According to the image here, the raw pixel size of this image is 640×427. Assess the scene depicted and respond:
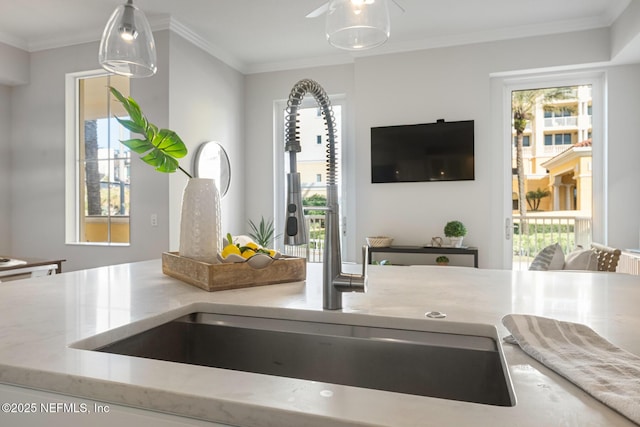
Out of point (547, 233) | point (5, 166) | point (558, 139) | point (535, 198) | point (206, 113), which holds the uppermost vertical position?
point (206, 113)

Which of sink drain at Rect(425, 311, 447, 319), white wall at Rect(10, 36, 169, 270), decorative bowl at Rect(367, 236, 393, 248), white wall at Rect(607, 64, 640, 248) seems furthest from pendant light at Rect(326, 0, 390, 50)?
white wall at Rect(607, 64, 640, 248)

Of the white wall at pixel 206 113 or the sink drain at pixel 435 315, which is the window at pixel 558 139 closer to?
the white wall at pixel 206 113

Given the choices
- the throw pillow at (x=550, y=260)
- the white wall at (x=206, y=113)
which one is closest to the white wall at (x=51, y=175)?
the white wall at (x=206, y=113)

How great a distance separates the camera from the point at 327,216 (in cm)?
95

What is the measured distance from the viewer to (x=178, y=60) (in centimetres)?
385

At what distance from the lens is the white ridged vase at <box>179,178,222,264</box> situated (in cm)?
131

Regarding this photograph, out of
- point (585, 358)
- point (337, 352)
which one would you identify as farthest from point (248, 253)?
point (585, 358)

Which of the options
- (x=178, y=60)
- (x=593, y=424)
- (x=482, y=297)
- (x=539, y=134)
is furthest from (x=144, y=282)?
(x=539, y=134)

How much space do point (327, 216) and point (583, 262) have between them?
2.42 m

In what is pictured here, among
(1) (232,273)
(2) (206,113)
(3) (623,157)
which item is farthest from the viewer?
(2) (206,113)

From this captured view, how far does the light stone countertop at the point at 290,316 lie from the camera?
0.48 m

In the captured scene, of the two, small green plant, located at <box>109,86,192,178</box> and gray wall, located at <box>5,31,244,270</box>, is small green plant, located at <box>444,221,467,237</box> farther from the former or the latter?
small green plant, located at <box>109,86,192,178</box>

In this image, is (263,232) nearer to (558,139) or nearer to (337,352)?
(558,139)

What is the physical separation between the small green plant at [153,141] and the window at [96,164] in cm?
271
